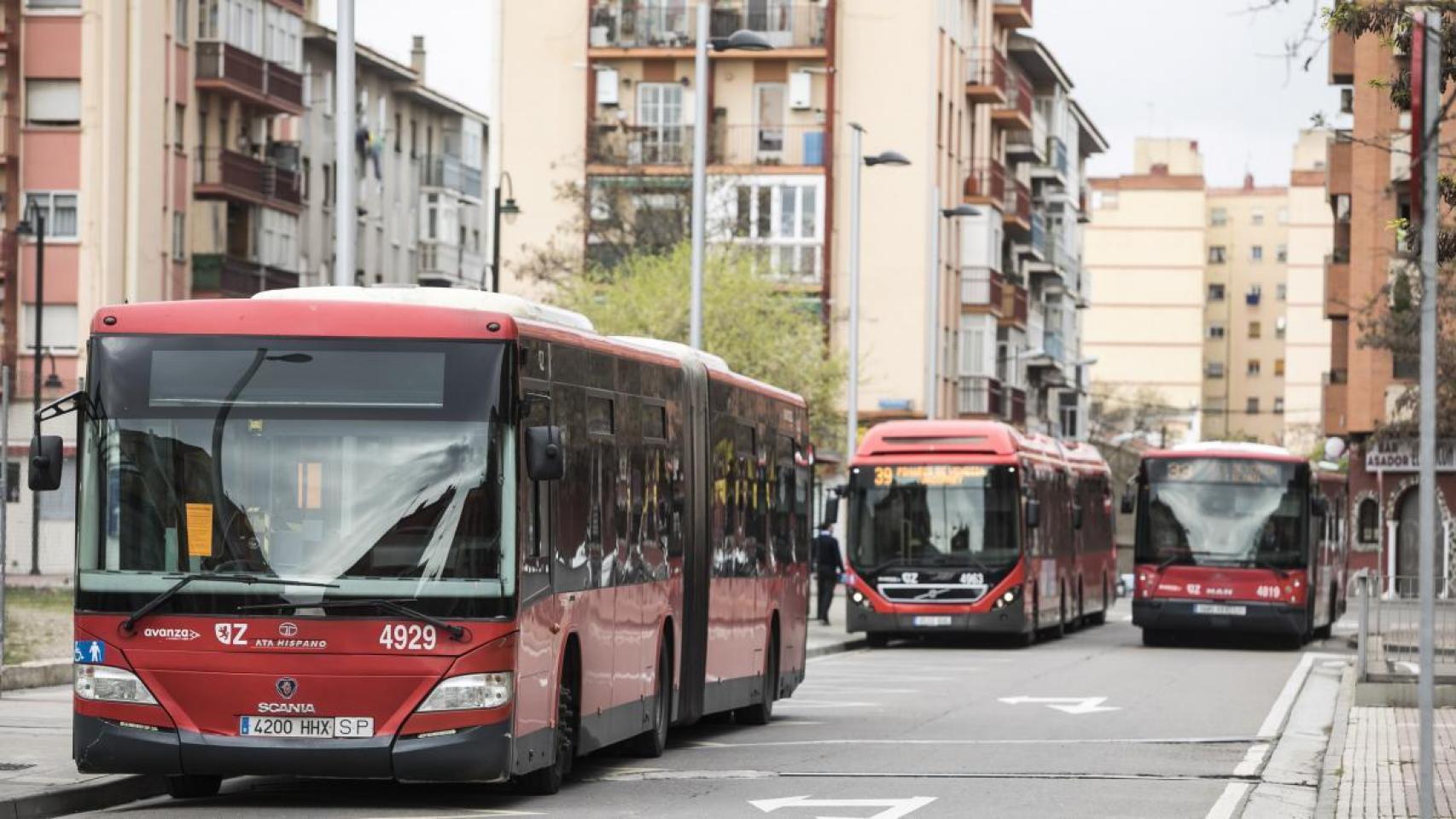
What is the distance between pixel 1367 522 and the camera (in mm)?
82188

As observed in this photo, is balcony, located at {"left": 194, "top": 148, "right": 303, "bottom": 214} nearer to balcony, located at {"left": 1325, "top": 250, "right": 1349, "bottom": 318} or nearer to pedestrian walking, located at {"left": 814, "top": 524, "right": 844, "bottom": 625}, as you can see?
balcony, located at {"left": 1325, "top": 250, "right": 1349, "bottom": 318}

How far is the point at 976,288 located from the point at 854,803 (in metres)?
73.8

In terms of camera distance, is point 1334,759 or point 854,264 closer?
point 1334,759

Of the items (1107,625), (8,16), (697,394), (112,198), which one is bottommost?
(1107,625)

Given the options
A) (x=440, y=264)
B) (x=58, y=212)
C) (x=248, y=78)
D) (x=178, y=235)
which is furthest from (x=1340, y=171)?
(x=440, y=264)

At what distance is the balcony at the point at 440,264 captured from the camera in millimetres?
98688

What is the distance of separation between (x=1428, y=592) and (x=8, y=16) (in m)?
59.1

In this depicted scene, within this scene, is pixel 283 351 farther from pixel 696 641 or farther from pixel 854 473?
pixel 854 473

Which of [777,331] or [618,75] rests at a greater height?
[618,75]

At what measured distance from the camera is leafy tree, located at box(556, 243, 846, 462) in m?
60.1

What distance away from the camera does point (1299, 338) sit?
164m

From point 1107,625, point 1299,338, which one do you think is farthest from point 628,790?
point 1299,338

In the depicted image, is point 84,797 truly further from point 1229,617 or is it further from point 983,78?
point 983,78

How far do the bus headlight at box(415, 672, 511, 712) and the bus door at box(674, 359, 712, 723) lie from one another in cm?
550
